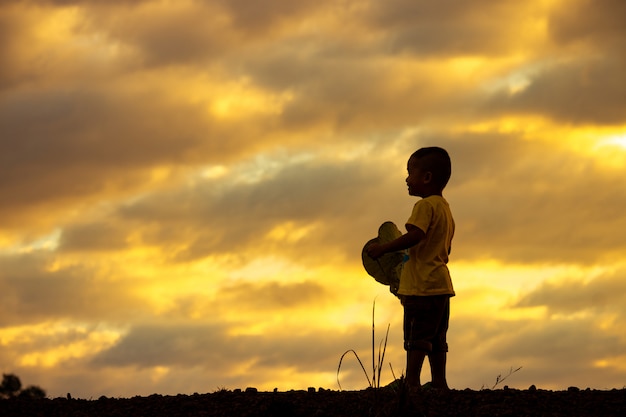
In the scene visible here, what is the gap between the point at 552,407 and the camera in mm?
7898

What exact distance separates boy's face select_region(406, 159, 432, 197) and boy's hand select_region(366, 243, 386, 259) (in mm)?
702

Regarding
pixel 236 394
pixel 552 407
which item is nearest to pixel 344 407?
pixel 236 394

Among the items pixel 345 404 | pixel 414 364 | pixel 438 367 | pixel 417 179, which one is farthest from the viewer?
pixel 417 179

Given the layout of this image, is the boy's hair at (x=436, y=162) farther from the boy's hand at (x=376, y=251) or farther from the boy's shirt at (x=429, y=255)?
the boy's hand at (x=376, y=251)

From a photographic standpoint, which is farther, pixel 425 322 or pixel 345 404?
pixel 425 322

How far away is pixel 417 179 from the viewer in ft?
31.6

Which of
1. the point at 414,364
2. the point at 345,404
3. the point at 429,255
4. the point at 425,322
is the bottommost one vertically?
the point at 345,404

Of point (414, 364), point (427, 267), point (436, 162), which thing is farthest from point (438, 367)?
point (436, 162)

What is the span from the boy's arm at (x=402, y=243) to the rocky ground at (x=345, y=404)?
56.9 inches

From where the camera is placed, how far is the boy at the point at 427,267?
30.4 feet

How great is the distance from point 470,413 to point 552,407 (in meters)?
0.78

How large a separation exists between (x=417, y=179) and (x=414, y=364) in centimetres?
184

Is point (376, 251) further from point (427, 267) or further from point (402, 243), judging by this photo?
point (427, 267)

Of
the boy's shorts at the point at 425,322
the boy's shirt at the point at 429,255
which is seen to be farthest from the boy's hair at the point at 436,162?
the boy's shorts at the point at 425,322
